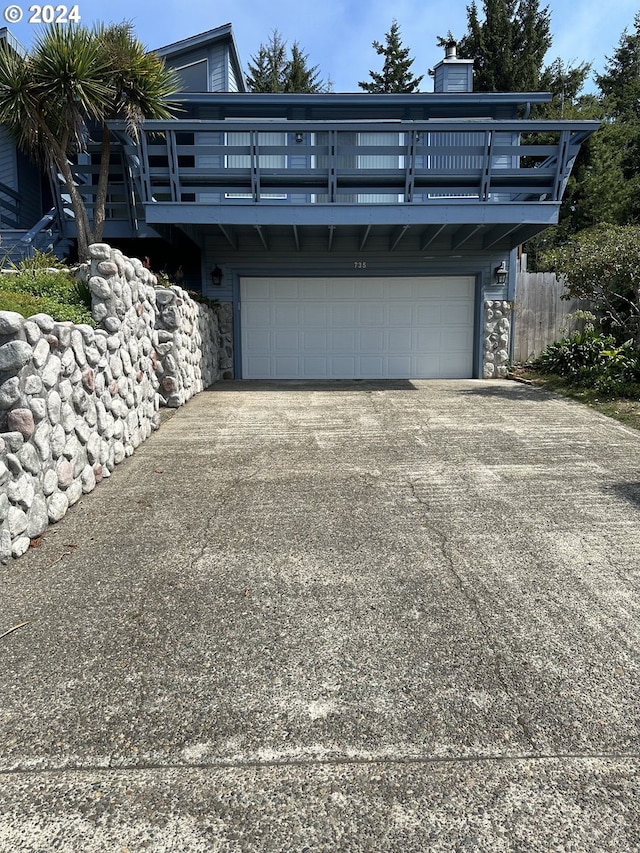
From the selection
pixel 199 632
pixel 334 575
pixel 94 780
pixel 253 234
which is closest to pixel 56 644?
pixel 199 632

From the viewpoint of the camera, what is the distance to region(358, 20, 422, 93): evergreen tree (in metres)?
25.0

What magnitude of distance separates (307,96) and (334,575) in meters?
9.73

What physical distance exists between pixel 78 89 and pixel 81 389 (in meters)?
5.85

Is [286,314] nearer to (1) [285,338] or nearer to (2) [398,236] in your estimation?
(1) [285,338]

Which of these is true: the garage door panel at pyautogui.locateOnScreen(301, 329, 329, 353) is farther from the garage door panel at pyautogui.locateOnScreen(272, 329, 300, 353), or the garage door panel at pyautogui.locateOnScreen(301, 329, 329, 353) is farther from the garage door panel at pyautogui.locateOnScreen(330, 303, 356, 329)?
the garage door panel at pyautogui.locateOnScreen(330, 303, 356, 329)

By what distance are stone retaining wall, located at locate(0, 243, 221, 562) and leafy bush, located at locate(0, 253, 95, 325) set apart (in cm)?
17

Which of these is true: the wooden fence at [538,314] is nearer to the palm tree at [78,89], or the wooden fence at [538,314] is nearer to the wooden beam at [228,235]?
the wooden beam at [228,235]

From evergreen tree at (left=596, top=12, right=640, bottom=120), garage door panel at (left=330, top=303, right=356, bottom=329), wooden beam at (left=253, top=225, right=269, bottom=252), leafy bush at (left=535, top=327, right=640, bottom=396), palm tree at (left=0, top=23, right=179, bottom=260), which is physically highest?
evergreen tree at (left=596, top=12, right=640, bottom=120)

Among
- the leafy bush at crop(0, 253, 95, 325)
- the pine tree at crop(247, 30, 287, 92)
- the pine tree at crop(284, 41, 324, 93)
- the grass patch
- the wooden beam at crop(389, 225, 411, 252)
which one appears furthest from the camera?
the pine tree at crop(247, 30, 287, 92)

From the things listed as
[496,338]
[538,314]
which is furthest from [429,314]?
[538,314]

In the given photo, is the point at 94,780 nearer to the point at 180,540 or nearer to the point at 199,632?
the point at 199,632

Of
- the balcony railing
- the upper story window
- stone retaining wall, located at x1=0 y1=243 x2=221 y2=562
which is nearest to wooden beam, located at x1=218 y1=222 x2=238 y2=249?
the balcony railing

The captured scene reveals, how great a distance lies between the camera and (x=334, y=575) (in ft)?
9.84

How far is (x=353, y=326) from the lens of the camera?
1070 cm
